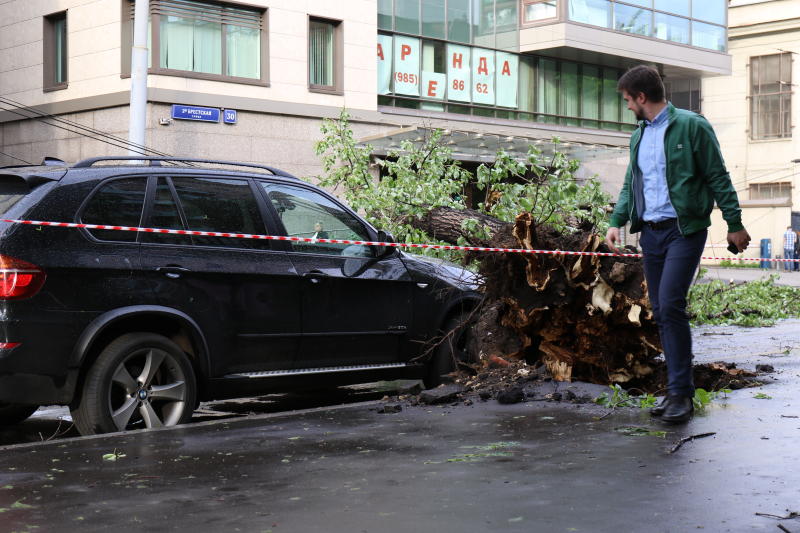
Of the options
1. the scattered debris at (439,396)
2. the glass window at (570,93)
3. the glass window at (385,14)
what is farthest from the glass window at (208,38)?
the scattered debris at (439,396)

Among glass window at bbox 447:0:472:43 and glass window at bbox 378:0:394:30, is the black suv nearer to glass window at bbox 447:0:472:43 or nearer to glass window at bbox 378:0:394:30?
glass window at bbox 378:0:394:30

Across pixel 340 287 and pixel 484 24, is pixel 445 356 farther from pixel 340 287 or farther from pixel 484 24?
pixel 484 24

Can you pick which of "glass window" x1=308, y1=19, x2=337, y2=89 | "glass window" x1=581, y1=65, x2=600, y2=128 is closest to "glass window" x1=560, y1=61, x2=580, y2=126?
"glass window" x1=581, y1=65, x2=600, y2=128

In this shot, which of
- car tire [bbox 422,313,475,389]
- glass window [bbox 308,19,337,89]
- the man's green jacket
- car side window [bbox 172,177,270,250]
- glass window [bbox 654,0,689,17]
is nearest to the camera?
the man's green jacket

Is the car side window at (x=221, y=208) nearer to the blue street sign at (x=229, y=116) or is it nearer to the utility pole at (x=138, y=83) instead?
the utility pole at (x=138, y=83)

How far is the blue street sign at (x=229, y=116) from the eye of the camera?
25.3 m

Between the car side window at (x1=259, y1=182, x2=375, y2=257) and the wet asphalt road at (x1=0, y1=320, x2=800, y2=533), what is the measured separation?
53.7 inches

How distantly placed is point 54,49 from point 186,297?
22.1m

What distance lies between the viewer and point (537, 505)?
172 inches

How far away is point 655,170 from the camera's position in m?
6.52

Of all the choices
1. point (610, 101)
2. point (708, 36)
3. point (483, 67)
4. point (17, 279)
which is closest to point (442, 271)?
point (17, 279)

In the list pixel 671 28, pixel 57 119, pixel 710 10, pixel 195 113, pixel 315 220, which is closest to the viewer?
pixel 315 220

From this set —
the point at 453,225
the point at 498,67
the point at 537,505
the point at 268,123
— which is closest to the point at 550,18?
the point at 498,67

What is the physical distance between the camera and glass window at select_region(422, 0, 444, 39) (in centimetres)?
3073
